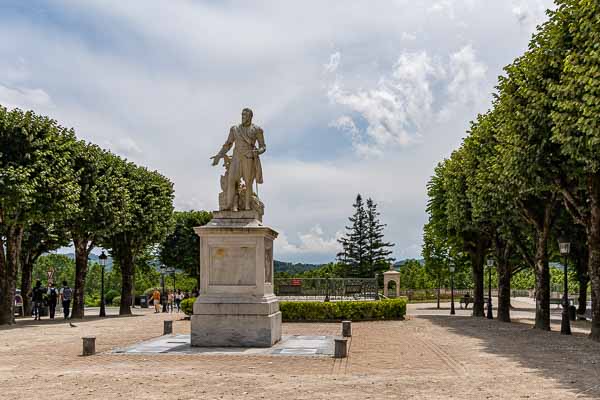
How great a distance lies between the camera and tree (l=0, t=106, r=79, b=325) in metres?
26.2

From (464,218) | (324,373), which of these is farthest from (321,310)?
(324,373)

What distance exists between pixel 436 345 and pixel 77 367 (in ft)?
35.5

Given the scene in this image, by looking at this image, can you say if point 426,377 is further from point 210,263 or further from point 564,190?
point 564,190

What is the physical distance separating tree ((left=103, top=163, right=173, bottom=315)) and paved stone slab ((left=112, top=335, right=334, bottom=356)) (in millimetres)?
20762

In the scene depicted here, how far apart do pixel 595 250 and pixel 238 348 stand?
12305mm

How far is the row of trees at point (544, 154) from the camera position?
695 inches

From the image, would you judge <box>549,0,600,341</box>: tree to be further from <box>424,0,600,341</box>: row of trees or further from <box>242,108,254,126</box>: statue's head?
<box>242,108,254,126</box>: statue's head

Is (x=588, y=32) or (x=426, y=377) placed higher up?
(x=588, y=32)

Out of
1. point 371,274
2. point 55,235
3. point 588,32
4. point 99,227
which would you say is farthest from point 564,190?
point 371,274

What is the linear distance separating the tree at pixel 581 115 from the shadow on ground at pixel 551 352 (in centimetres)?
206

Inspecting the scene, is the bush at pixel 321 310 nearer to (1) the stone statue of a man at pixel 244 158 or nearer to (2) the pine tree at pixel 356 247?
(1) the stone statue of a man at pixel 244 158

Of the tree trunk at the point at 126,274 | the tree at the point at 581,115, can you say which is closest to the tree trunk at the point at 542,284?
the tree at the point at 581,115

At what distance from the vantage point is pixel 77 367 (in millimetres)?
14445

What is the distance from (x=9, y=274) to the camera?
96.7 feet
